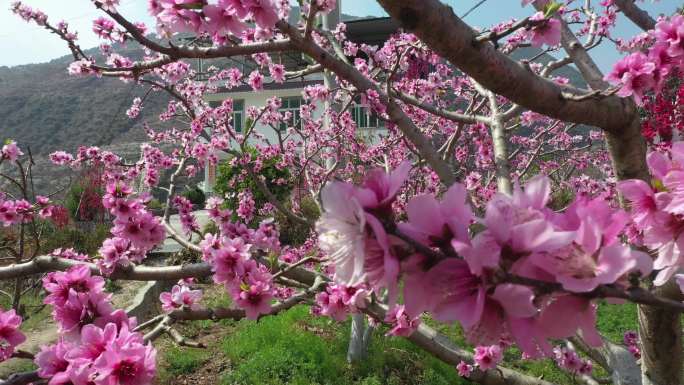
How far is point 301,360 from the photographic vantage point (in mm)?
4668

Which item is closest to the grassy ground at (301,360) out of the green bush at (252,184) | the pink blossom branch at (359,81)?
the pink blossom branch at (359,81)

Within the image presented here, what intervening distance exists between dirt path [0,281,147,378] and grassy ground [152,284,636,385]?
1349mm

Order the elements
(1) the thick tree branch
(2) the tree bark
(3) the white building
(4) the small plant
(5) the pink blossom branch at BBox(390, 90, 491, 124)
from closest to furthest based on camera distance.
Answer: (1) the thick tree branch
(5) the pink blossom branch at BBox(390, 90, 491, 124)
(2) the tree bark
(4) the small plant
(3) the white building

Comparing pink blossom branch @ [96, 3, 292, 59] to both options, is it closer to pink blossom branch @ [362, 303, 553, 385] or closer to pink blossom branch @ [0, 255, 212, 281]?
pink blossom branch @ [0, 255, 212, 281]

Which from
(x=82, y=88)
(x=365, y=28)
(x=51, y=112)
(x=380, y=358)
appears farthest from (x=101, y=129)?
(x=380, y=358)

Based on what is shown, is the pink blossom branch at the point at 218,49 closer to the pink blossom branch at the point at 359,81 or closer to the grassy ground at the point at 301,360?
the pink blossom branch at the point at 359,81

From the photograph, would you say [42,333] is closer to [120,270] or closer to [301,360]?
[301,360]

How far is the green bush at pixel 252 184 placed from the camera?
11961 mm

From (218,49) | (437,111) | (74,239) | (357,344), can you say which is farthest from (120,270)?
(74,239)

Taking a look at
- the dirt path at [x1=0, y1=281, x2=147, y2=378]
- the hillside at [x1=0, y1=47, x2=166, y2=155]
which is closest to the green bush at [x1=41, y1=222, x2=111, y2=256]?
the dirt path at [x1=0, y1=281, x2=147, y2=378]

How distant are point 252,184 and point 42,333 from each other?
23.0ft

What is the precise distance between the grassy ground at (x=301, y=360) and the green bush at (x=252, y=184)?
20.5ft

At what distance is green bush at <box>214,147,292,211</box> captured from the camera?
11961mm

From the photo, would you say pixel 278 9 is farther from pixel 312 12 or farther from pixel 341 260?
pixel 341 260
